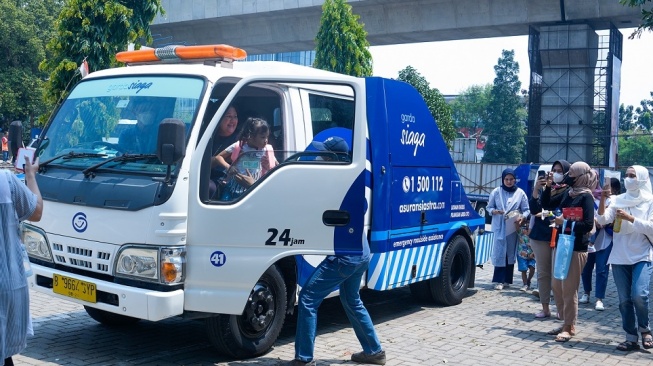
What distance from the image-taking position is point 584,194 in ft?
25.4

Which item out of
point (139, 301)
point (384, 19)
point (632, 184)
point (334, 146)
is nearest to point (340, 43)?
point (384, 19)

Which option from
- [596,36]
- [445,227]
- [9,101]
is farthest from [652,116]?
[445,227]

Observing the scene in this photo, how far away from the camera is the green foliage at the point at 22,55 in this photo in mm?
37431

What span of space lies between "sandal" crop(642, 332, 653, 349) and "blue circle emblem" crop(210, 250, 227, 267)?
448 cm

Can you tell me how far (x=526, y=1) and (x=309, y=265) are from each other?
836 inches

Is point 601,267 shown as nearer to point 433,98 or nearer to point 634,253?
point 634,253

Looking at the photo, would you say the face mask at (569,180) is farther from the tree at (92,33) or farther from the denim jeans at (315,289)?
the tree at (92,33)

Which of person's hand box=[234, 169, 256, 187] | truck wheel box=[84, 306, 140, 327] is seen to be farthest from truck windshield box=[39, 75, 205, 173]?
truck wheel box=[84, 306, 140, 327]

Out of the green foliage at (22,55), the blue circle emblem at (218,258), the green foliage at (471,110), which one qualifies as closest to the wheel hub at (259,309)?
the blue circle emblem at (218,258)

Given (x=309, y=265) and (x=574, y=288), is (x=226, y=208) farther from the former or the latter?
(x=574, y=288)

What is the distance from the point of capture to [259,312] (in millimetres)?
6457

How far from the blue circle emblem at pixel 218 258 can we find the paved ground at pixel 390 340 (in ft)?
3.32

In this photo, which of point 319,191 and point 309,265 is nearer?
point 319,191

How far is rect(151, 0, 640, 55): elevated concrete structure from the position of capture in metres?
25.5
